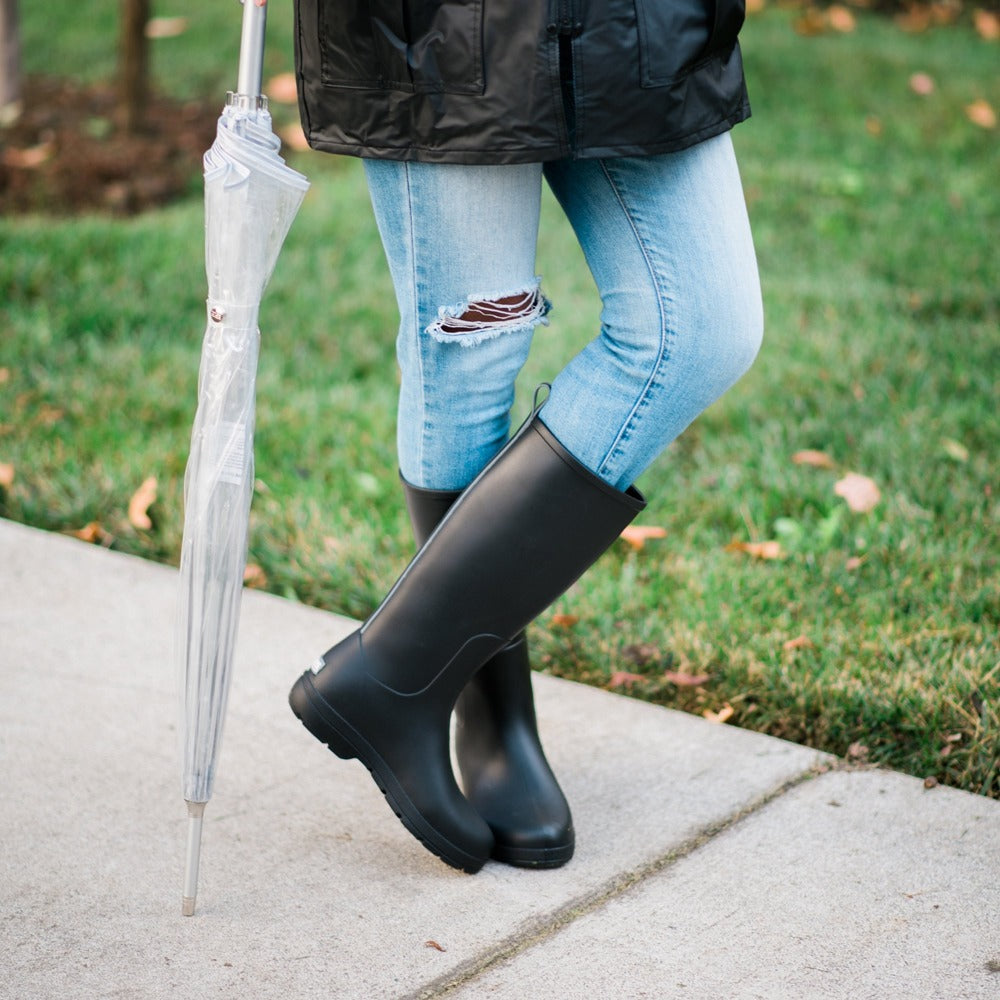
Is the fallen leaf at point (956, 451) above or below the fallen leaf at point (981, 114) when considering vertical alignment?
above

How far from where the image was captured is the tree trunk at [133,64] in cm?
541

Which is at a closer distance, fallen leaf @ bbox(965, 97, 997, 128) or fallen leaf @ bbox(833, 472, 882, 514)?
fallen leaf @ bbox(833, 472, 882, 514)

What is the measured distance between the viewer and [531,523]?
1.63 m

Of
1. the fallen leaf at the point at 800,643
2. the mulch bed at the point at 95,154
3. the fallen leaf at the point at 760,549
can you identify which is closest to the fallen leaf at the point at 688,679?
the fallen leaf at the point at 800,643

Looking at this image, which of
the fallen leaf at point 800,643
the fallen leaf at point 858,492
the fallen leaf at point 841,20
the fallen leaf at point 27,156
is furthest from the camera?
the fallen leaf at point 841,20

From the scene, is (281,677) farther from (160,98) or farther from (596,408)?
(160,98)

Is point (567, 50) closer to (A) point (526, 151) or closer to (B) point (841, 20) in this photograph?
(A) point (526, 151)

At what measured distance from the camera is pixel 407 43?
149 cm

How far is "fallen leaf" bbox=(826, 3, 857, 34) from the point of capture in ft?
28.2

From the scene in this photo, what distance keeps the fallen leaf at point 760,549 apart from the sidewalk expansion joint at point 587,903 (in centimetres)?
73

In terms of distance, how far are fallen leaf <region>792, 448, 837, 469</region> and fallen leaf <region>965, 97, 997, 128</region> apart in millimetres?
3546

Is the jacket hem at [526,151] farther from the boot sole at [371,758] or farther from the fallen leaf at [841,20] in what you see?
the fallen leaf at [841,20]

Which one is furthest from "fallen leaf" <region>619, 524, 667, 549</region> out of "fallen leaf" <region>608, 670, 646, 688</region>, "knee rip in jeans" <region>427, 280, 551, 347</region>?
"knee rip in jeans" <region>427, 280, 551, 347</region>

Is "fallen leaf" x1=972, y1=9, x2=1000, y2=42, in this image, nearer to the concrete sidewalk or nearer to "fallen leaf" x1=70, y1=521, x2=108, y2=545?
"fallen leaf" x1=70, y1=521, x2=108, y2=545
